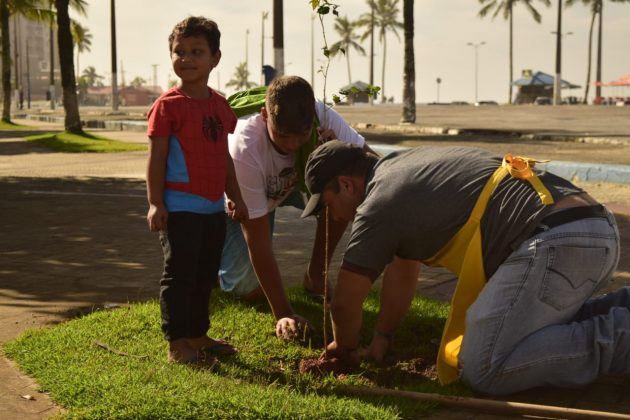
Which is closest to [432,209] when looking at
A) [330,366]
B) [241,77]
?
[330,366]

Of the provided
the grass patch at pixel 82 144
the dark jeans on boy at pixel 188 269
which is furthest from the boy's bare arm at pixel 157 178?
the grass patch at pixel 82 144

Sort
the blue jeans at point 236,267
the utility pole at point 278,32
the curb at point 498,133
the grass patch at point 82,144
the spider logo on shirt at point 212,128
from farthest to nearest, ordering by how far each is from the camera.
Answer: the utility pole at point 278,32
the grass patch at point 82,144
the curb at point 498,133
the blue jeans at point 236,267
the spider logo on shirt at point 212,128

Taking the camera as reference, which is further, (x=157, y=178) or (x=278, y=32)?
(x=278, y=32)

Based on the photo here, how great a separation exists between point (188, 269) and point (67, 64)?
20236 mm

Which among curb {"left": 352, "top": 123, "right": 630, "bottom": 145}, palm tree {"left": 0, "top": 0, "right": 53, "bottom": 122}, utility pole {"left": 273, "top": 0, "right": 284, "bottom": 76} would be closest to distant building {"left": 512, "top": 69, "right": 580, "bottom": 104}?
palm tree {"left": 0, "top": 0, "right": 53, "bottom": 122}

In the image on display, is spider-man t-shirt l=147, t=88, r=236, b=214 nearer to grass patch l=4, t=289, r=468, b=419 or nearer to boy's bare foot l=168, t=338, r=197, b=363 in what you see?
boy's bare foot l=168, t=338, r=197, b=363

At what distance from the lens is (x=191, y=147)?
4.11m

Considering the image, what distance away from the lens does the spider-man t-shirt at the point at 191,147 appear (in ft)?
13.3

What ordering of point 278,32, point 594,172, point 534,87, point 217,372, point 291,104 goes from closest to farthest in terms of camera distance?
point 217,372 < point 291,104 < point 594,172 < point 278,32 < point 534,87

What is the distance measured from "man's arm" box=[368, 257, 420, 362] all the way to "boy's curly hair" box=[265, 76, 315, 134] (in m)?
0.80

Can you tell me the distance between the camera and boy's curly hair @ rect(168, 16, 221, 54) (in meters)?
4.09

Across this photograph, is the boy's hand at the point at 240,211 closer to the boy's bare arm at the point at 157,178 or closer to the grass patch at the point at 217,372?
the boy's bare arm at the point at 157,178

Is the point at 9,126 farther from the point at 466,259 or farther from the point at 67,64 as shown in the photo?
the point at 466,259

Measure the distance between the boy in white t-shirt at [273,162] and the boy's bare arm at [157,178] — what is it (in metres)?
0.63
